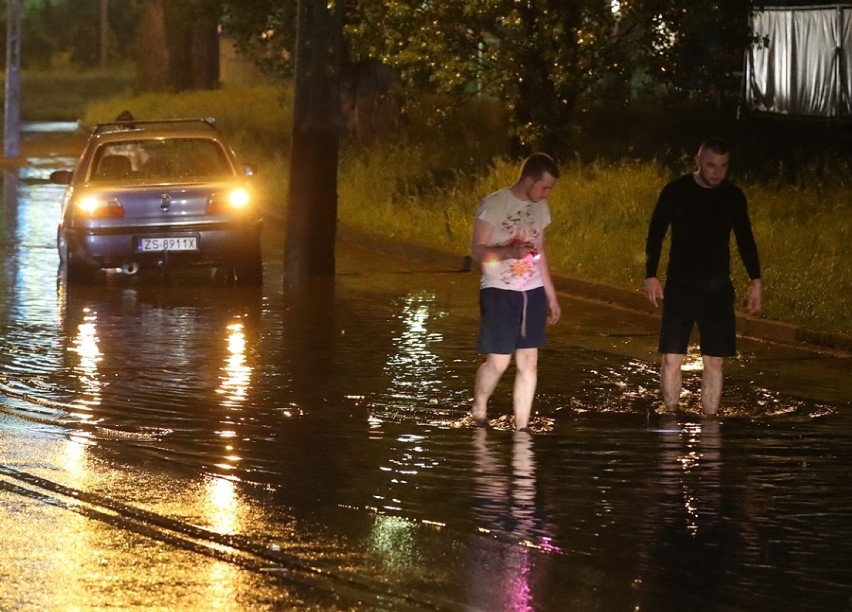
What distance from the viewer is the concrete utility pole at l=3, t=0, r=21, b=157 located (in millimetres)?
36406

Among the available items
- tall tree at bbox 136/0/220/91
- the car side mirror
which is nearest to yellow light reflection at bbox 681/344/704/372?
the car side mirror

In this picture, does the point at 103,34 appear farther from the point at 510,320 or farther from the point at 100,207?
the point at 510,320

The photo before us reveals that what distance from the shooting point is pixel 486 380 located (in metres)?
10.2

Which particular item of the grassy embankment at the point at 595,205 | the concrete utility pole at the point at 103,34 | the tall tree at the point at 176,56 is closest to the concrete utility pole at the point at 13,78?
the grassy embankment at the point at 595,205

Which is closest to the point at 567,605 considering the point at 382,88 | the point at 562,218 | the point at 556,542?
the point at 556,542

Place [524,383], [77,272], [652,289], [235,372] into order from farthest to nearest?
1. [77,272]
2. [235,372]
3. [652,289]
4. [524,383]

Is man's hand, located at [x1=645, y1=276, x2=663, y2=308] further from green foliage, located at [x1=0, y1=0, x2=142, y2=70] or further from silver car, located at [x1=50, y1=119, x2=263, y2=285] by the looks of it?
green foliage, located at [x1=0, y1=0, x2=142, y2=70]

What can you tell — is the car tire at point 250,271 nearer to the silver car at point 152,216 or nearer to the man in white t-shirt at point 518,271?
the silver car at point 152,216

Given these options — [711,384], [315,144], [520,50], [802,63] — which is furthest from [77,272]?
[802,63]

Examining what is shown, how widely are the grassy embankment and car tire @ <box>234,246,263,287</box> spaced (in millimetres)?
2909

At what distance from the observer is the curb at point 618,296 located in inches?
534

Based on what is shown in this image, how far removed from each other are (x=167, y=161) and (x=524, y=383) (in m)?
8.61

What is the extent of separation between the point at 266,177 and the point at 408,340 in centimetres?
1458

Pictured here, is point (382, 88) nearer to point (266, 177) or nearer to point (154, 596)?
point (266, 177)
